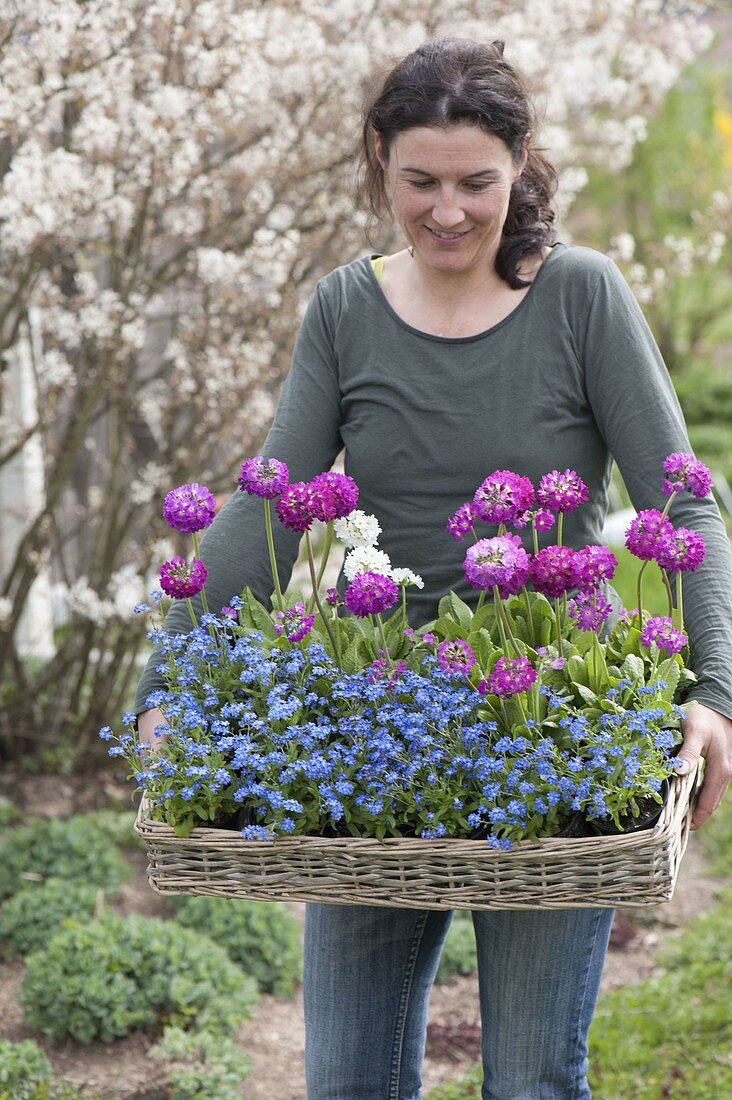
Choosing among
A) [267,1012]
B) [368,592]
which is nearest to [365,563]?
[368,592]

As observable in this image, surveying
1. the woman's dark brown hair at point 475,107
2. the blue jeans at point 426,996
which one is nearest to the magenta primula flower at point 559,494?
the woman's dark brown hair at point 475,107

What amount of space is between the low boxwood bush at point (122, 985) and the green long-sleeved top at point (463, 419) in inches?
62.2

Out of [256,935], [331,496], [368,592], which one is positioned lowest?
[256,935]

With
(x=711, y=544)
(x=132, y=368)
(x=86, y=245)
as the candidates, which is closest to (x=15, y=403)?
(x=132, y=368)

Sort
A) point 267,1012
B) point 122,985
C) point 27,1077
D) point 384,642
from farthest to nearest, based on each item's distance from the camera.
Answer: point 267,1012 < point 122,985 < point 27,1077 < point 384,642

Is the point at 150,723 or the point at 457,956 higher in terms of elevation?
the point at 150,723

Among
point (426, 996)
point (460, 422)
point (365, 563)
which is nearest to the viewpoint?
point (365, 563)

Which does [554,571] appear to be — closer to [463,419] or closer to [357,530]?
[357,530]

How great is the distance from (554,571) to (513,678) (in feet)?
0.52

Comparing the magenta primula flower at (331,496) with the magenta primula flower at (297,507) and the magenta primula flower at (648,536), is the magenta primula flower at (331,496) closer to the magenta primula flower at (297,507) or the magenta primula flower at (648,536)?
the magenta primula flower at (297,507)

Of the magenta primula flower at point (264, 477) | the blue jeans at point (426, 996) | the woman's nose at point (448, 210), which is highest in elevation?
the woman's nose at point (448, 210)

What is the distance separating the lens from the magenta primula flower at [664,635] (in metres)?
1.78

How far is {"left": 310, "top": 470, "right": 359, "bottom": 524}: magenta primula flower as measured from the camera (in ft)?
→ 5.72

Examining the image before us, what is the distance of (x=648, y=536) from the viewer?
5.79 ft
